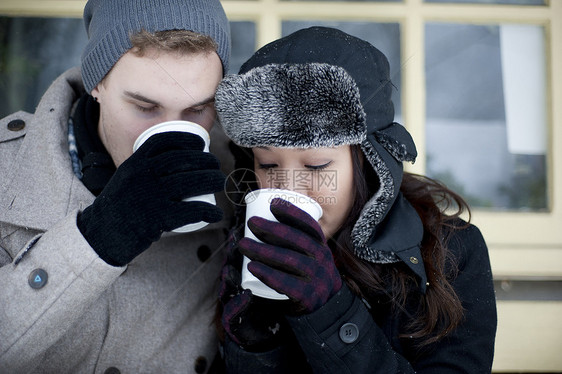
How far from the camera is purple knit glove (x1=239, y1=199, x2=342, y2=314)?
127 cm

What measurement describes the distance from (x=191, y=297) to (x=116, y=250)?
48cm

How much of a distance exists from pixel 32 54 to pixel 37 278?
1818 millimetres

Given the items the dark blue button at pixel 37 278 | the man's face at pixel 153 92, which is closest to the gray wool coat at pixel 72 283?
the dark blue button at pixel 37 278

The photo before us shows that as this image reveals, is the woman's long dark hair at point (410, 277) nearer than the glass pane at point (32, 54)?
Yes

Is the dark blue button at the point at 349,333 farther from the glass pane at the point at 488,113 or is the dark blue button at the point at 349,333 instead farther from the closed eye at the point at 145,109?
the glass pane at the point at 488,113

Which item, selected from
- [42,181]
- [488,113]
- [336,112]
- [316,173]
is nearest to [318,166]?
[316,173]

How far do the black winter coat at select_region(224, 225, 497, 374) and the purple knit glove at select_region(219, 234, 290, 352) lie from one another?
0.04 meters

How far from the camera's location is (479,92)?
8.93 feet

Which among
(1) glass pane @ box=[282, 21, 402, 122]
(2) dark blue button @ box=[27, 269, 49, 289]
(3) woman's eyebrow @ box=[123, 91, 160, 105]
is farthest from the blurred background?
(2) dark blue button @ box=[27, 269, 49, 289]

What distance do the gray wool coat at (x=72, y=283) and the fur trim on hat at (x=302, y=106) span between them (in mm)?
501

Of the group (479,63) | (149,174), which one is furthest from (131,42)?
(479,63)

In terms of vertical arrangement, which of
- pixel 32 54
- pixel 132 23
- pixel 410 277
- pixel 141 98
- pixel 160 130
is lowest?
pixel 410 277

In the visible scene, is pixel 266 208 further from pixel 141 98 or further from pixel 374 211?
pixel 141 98

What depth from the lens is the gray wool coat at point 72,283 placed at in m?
1.30
